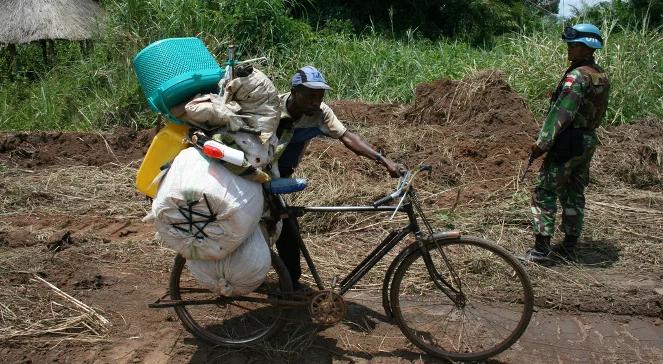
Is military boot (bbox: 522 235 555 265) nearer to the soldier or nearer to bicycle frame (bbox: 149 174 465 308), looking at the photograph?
the soldier

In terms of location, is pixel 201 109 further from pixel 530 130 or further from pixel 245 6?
pixel 245 6

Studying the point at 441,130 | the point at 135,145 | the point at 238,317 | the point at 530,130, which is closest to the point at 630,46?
the point at 530,130

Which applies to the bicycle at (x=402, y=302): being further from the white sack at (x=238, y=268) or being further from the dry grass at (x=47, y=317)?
the dry grass at (x=47, y=317)

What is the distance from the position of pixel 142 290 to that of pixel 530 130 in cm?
501

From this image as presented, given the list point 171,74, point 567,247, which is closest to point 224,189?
point 171,74

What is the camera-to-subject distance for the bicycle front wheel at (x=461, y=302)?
142 inches

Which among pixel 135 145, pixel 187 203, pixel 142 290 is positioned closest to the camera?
pixel 187 203

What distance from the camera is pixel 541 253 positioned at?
5.00 meters

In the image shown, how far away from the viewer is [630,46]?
932cm

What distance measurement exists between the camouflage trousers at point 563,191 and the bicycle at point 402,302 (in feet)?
2.89

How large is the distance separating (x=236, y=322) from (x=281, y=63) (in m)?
7.30

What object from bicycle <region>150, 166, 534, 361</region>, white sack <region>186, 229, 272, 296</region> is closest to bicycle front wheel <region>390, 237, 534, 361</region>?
bicycle <region>150, 166, 534, 361</region>

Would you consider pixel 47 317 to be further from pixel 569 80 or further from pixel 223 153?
pixel 569 80

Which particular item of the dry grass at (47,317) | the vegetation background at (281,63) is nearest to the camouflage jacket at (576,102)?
the dry grass at (47,317)
